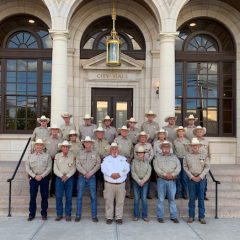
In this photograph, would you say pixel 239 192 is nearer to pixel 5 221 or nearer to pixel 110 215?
pixel 110 215

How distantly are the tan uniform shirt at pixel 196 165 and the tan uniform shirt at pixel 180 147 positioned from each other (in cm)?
80

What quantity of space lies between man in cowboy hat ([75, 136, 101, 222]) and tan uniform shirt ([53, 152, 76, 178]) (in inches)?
5.6

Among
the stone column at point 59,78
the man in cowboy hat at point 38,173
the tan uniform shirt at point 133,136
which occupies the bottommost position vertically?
the man in cowboy hat at point 38,173

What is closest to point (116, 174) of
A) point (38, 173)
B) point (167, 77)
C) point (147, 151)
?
point (147, 151)

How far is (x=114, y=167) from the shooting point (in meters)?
8.66

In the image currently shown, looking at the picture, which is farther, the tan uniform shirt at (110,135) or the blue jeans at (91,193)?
the tan uniform shirt at (110,135)

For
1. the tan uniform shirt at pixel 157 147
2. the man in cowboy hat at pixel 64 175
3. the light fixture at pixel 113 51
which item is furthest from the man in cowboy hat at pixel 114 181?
the light fixture at pixel 113 51

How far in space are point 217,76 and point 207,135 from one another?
7.60 feet

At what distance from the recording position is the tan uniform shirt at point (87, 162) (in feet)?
29.1

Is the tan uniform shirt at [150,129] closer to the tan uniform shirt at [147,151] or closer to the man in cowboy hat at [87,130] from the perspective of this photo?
the tan uniform shirt at [147,151]

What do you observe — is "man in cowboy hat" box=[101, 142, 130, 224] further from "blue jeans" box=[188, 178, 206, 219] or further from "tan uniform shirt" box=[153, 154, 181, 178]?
"blue jeans" box=[188, 178, 206, 219]

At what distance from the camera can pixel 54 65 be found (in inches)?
479

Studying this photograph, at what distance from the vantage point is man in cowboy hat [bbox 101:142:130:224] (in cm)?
867

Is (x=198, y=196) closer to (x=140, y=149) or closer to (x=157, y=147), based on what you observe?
(x=157, y=147)
